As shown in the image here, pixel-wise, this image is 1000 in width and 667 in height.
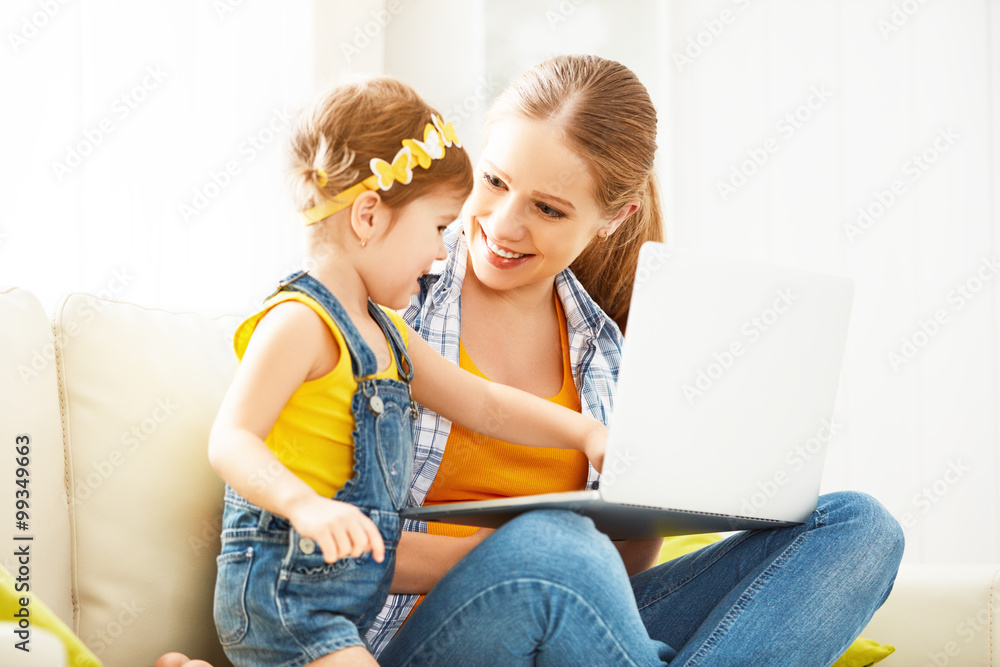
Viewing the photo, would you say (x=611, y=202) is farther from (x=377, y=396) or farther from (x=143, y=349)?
(x=143, y=349)

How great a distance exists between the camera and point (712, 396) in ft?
2.84

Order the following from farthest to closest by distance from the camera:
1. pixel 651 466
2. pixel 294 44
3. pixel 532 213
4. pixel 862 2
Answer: pixel 862 2
pixel 294 44
pixel 532 213
pixel 651 466

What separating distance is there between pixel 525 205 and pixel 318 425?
1.80ft

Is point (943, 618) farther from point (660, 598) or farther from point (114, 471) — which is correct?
point (114, 471)

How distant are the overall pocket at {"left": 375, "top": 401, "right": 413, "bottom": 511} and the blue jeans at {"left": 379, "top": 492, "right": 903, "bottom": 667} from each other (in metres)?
0.10

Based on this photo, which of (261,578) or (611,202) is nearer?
(261,578)

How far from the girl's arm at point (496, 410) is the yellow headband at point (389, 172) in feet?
0.68

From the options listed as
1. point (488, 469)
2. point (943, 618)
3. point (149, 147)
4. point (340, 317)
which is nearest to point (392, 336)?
point (340, 317)

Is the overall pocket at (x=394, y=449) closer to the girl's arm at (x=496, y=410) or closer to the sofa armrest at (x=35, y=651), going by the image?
the girl's arm at (x=496, y=410)

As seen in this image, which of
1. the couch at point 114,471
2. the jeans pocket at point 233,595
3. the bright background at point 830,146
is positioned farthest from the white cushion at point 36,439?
the bright background at point 830,146

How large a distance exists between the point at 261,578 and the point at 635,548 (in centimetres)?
65

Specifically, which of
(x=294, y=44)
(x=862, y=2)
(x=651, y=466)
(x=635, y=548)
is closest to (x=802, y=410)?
(x=651, y=466)

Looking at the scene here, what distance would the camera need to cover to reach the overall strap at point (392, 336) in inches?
38.1

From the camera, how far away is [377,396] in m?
0.89
